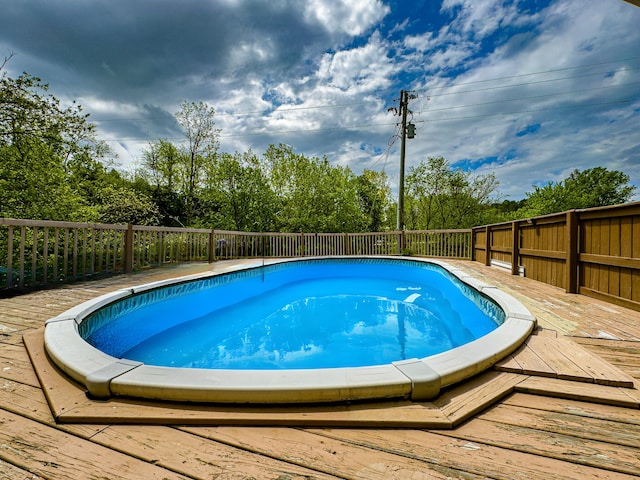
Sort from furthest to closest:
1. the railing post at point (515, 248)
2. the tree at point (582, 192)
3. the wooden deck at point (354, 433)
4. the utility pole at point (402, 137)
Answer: the tree at point (582, 192), the utility pole at point (402, 137), the railing post at point (515, 248), the wooden deck at point (354, 433)

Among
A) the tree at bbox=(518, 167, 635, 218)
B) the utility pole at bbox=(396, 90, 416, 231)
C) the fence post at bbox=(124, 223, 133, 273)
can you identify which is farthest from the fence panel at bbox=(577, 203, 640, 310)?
the tree at bbox=(518, 167, 635, 218)

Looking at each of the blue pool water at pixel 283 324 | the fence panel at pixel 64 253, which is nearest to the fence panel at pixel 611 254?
the blue pool water at pixel 283 324

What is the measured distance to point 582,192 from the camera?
19906 mm

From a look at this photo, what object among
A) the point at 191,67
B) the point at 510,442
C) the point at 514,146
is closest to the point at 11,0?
the point at 191,67

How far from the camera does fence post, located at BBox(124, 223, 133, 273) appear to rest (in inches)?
195

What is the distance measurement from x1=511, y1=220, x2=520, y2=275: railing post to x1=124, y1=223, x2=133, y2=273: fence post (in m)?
7.18

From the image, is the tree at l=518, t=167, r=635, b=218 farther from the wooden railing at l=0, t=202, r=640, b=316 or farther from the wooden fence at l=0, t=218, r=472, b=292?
the wooden railing at l=0, t=202, r=640, b=316

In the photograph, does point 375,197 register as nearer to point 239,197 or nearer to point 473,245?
point 239,197

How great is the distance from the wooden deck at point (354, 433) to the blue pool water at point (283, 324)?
1281mm

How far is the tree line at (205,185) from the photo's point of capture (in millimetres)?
6508

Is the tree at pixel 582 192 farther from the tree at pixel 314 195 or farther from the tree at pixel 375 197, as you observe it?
the tree at pixel 314 195

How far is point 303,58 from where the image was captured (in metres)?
9.08

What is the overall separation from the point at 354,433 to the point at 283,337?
2.22 metres

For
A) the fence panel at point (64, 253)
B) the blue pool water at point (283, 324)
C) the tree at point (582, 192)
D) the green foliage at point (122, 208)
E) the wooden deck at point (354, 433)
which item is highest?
the tree at point (582, 192)
